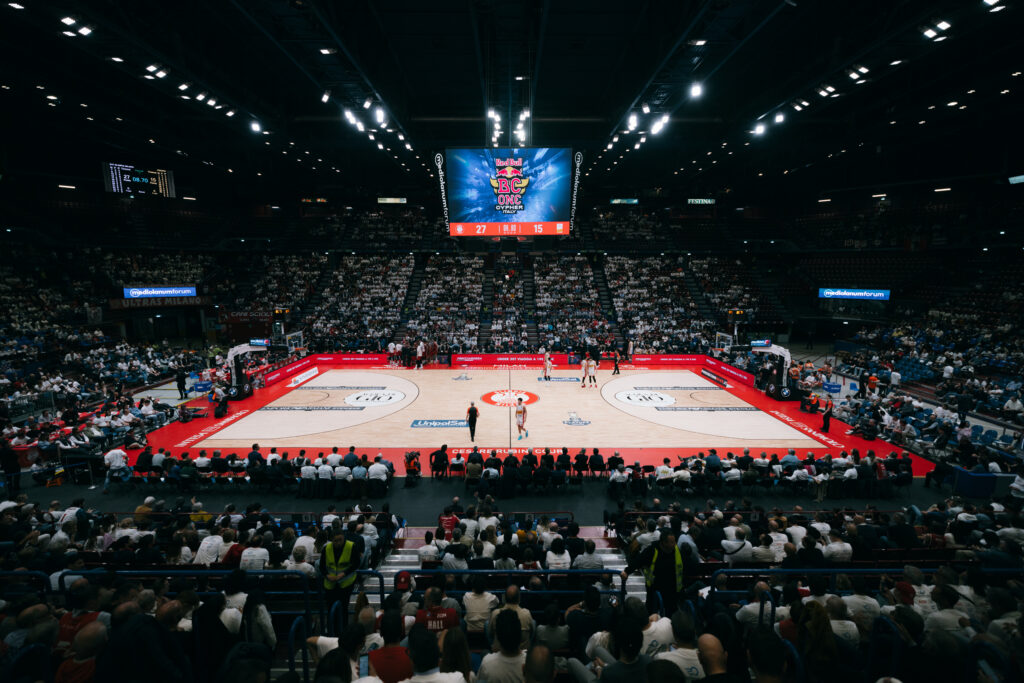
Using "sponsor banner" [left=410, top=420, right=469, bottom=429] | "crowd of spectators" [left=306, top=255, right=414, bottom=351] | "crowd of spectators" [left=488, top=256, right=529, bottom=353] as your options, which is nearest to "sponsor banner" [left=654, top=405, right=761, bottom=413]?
"sponsor banner" [left=410, top=420, right=469, bottom=429]

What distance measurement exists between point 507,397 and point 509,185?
10386 mm

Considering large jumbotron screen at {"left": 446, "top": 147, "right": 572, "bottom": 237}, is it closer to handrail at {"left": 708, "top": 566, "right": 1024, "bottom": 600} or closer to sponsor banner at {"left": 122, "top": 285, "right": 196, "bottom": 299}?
handrail at {"left": 708, "top": 566, "right": 1024, "bottom": 600}

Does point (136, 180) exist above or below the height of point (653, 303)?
above

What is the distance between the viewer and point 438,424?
19.2 m

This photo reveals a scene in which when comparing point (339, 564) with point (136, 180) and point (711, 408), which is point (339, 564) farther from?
point (136, 180)

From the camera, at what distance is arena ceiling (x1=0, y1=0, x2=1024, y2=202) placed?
13.0 metres

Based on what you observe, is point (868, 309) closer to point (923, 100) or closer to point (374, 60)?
point (923, 100)

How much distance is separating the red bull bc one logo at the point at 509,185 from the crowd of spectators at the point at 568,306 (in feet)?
45.9

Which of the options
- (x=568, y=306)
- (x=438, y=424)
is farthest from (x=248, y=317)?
(x=438, y=424)

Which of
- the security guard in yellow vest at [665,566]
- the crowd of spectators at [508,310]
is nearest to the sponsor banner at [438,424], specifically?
the security guard in yellow vest at [665,566]

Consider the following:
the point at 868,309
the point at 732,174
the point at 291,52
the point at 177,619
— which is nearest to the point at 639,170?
the point at 732,174

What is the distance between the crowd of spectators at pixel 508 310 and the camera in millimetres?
34594

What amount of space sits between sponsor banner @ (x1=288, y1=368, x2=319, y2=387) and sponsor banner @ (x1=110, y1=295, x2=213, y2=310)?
61.1 feet

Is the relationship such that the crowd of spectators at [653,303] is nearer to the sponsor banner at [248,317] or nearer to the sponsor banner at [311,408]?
the sponsor banner at [311,408]
